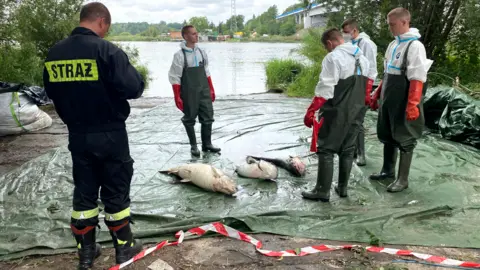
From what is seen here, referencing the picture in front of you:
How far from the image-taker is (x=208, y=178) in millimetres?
3889

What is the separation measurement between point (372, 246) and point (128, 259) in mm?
1820

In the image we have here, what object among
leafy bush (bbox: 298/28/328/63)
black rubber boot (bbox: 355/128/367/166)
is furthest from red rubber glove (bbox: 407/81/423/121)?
leafy bush (bbox: 298/28/328/63)

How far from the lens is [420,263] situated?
2.69 metres

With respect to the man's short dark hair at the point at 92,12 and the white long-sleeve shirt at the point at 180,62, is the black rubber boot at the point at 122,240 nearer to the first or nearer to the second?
the man's short dark hair at the point at 92,12

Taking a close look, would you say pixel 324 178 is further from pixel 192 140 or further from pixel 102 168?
pixel 192 140

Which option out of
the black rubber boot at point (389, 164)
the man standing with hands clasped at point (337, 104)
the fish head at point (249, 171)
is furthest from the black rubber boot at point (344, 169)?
the fish head at point (249, 171)

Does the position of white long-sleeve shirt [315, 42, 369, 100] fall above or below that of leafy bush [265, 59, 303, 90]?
above

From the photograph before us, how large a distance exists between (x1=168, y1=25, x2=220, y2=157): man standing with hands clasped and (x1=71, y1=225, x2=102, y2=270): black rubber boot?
251 cm

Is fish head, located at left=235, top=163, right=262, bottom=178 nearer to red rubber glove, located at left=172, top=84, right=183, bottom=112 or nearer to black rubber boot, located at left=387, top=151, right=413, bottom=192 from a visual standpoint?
red rubber glove, located at left=172, top=84, right=183, bottom=112

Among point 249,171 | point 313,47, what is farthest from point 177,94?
point 313,47

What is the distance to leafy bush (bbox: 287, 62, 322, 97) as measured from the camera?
33.6 feet

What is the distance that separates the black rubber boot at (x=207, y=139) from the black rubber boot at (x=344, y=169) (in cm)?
200

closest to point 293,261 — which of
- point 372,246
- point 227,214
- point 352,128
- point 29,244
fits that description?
point 372,246

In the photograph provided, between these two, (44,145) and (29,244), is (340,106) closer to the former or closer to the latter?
(29,244)
